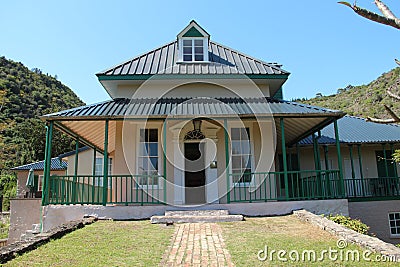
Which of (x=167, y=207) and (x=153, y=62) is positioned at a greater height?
(x=153, y=62)

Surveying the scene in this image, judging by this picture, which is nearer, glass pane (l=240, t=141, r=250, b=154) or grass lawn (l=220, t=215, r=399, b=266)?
grass lawn (l=220, t=215, r=399, b=266)

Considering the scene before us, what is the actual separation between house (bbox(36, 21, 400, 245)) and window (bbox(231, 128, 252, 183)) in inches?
1.5

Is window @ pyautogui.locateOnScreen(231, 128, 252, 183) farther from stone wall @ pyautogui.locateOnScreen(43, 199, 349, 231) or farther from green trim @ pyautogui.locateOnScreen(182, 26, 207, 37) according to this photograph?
green trim @ pyautogui.locateOnScreen(182, 26, 207, 37)

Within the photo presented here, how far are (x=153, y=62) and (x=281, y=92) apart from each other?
Result: 8392 millimetres

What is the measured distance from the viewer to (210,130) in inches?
520

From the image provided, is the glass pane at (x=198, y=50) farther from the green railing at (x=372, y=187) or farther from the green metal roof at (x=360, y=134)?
the green railing at (x=372, y=187)

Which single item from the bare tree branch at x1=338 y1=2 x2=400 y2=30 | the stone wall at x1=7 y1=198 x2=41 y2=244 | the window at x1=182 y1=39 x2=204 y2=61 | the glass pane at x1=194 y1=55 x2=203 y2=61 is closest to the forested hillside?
the stone wall at x1=7 y1=198 x2=41 y2=244

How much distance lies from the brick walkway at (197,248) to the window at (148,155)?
3.87 m

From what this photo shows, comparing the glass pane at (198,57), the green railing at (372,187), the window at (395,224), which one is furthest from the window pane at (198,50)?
the window at (395,224)

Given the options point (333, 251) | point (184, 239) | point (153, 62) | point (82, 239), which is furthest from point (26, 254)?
point (153, 62)

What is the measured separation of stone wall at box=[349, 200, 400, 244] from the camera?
1503 cm

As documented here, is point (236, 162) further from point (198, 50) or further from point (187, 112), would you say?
point (198, 50)

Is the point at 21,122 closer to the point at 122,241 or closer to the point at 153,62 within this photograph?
the point at 153,62

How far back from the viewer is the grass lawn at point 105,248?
593 cm
